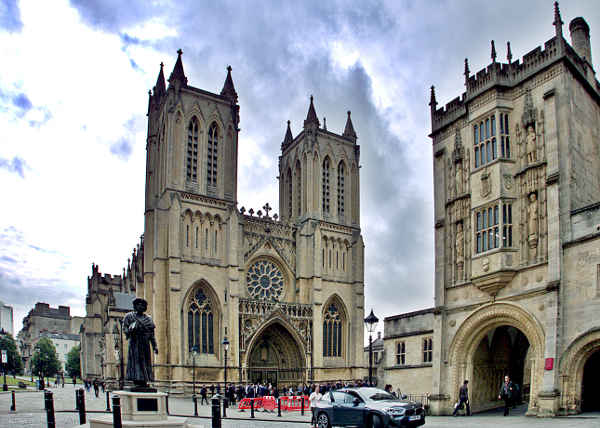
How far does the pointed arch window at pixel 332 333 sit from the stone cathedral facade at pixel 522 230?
27.6 metres

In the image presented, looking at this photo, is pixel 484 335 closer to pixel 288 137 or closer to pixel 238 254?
pixel 238 254

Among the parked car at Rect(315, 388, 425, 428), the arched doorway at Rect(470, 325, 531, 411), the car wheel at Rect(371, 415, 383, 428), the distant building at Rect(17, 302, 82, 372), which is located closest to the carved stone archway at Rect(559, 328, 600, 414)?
the arched doorway at Rect(470, 325, 531, 411)

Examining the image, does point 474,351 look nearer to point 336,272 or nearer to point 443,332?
point 443,332

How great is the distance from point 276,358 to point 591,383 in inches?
1329

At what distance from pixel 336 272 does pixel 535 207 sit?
34.1 m

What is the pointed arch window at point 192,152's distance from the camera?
50.8 metres

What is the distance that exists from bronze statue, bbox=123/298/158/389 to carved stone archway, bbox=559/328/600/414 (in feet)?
45.6

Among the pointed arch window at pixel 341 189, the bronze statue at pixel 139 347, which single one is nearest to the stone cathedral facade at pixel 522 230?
the bronze statue at pixel 139 347

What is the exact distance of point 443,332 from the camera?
89.6 feet

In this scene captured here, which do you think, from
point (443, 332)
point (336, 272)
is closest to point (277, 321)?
point (336, 272)

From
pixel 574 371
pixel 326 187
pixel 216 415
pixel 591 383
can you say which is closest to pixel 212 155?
pixel 326 187

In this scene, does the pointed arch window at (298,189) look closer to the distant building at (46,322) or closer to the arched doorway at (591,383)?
the arched doorway at (591,383)

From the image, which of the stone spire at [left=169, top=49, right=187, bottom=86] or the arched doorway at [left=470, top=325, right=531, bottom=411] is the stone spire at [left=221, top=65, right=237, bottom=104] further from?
the arched doorway at [left=470, top=325, right=531, bottom=411]

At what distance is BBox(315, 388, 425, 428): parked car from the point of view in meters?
16.5
